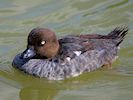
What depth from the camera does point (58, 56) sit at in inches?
395

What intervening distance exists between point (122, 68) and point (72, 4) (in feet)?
11.8

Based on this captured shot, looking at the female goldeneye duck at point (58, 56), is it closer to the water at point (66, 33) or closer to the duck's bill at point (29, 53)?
the duck's bill at point (29, 53)

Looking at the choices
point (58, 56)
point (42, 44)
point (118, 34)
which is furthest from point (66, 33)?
point (42, 44)

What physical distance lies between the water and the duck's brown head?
526 millimetres

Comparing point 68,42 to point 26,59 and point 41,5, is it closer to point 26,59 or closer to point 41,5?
point 26,59

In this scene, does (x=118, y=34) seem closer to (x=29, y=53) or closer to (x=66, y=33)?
(x=66, y=33)

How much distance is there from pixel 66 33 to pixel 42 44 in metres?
2.18

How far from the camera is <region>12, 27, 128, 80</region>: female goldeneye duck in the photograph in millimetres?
9797

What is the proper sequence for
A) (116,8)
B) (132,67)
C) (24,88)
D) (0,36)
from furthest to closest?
(116,8) → (0,36) → (132,67) → (24,88)

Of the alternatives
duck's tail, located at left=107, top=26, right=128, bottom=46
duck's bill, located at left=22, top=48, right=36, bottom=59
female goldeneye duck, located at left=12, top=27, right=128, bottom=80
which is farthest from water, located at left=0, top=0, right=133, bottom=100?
duck's bill, located at left=22, top=48, right=36, bottom=59

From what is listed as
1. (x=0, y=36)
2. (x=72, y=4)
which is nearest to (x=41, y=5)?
(x=72, y=4)

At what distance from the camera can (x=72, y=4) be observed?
13.4 metres

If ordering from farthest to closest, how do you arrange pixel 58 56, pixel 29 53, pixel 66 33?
pixel 66 33, pixel 58 56, pixel 29 53

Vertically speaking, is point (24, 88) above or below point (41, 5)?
below
